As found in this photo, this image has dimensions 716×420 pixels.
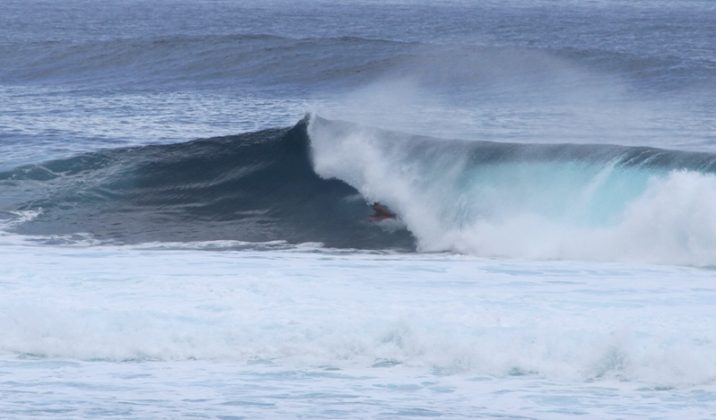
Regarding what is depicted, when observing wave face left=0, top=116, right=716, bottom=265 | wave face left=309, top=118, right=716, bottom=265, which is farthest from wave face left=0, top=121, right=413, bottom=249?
wave face left=309, top=118, right=716, bottom=265

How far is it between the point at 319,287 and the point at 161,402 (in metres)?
2.71

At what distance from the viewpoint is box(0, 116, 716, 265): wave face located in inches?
496

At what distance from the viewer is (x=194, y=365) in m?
8.72

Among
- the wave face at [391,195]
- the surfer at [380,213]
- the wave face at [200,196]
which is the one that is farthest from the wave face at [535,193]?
the wave face at [200,196]

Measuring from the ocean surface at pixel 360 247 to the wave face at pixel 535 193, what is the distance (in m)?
0.04

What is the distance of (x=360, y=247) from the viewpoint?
1325 cm

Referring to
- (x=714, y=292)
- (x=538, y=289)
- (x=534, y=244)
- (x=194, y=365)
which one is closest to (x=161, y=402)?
(x=194, y=365)

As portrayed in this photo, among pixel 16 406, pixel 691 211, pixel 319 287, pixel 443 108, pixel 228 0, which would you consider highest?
pixel 228 0

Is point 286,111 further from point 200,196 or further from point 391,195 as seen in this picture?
point 391,195

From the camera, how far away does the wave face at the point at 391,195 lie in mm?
12586

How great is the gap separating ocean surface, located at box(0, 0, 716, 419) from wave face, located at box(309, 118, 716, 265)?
36mm

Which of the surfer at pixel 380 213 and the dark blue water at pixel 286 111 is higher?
the dark blue water at pixel 286 111

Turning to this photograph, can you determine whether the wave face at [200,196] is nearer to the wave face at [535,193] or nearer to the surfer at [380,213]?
the surfer at [380,213]

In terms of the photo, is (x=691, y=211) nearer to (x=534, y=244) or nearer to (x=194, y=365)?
(x=534, y=244)
